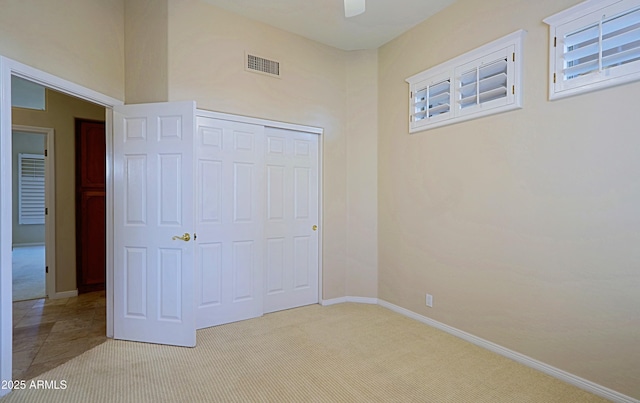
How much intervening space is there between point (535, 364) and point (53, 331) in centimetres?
442

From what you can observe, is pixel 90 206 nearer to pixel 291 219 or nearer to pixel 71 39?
pixel 71 39

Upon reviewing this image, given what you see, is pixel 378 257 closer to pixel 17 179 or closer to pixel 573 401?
pixel 573 401

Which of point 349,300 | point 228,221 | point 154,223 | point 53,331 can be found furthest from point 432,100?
point 53,331

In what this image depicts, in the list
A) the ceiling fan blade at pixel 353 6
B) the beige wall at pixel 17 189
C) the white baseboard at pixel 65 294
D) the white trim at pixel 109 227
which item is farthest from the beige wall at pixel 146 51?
the beige wall at pixel 17 189

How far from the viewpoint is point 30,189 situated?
343 inches

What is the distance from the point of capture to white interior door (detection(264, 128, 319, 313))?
12.5 feet

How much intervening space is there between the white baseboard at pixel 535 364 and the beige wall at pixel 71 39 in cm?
395

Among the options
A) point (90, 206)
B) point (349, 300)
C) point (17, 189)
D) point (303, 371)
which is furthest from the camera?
point (17, 189)

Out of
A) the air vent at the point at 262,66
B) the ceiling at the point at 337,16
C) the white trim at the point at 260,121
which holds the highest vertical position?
the ceiling at the point at 337,16

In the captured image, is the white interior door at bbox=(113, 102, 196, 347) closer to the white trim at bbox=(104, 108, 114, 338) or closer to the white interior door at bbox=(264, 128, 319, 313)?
the white trim at bbox=(104, 108, 114, 338)

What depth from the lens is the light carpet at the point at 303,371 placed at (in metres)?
2.14

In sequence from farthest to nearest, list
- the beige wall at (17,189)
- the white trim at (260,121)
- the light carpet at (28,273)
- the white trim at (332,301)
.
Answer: the beige wall at (17,189)
the light carpet at (28,273)
the white trim at (332,301)
the white trim at (260,121)

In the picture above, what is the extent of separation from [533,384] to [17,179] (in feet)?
37.8

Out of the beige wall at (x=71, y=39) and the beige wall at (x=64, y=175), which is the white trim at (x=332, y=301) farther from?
the beige wall at (x=64, y=175)
